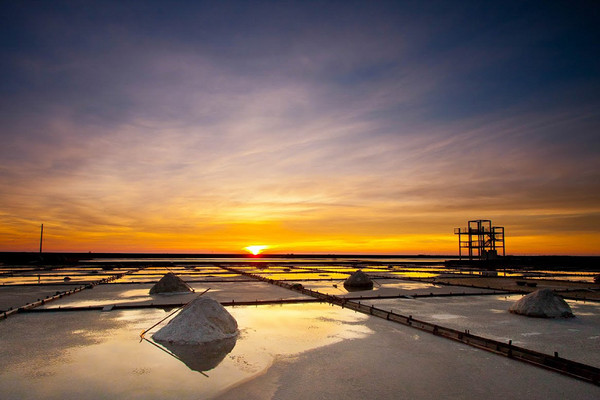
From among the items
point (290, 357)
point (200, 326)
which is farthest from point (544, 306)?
point (200, 326)

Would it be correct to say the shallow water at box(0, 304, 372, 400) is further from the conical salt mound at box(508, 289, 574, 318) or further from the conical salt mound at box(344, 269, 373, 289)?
the conical salt mound at box(344, 269, 373, 289)

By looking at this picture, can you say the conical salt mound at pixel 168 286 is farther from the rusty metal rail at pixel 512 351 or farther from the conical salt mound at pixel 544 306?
the conical salt mound at pixel 544 306

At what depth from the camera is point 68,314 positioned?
17.5 metres

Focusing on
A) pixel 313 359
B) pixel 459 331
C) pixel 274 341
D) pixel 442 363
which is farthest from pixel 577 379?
pixel 274 341

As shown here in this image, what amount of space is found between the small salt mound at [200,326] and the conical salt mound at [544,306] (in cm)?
1420

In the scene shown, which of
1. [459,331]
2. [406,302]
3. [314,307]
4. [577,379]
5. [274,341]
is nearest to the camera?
[577,379]

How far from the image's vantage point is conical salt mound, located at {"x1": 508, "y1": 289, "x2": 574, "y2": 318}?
16.9 m

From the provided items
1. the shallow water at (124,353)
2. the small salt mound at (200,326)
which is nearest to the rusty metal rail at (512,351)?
the shallow water at (124,353)

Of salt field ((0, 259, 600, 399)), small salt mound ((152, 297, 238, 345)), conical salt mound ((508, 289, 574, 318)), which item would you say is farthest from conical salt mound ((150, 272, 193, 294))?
conical salt mound ((508, 289, 574, 318))

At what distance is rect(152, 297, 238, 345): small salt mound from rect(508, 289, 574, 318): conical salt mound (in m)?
14.2

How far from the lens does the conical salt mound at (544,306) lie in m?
16.9

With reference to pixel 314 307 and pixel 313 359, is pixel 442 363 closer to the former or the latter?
pixel 313 359

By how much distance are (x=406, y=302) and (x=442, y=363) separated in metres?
12.3

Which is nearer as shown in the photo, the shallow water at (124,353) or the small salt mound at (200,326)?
the shallow water at (124,353)
